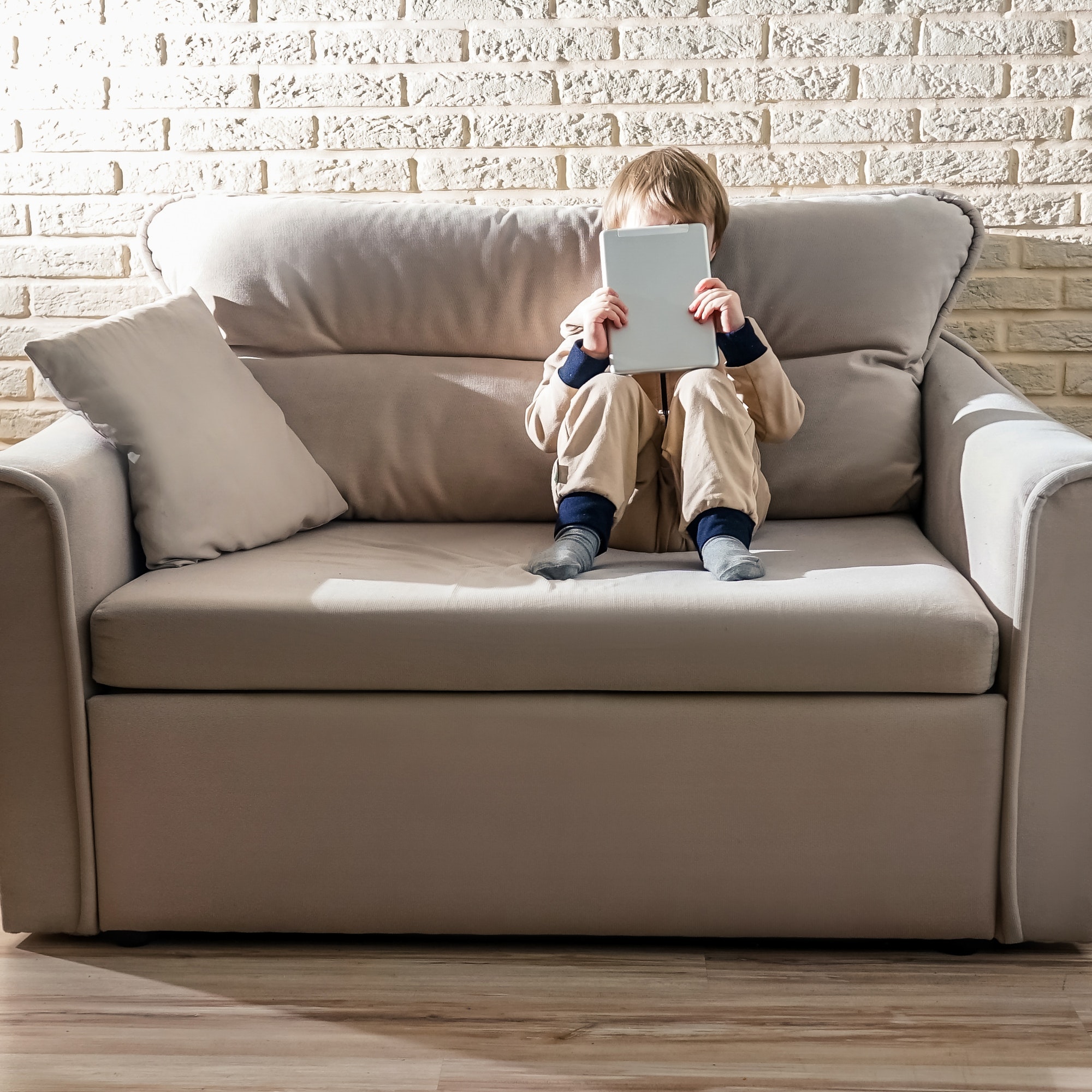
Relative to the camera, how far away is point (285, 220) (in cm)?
173

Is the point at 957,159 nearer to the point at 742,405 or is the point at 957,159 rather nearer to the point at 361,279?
the point at 742,405

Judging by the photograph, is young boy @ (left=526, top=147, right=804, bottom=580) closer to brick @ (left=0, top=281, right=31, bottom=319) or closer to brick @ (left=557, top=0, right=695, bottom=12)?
brick @ (left=557, top=0, right=695, bottom=12)

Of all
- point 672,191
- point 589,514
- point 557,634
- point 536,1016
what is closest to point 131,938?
point 536,1016

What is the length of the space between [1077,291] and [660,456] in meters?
0.96

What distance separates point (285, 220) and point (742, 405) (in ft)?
2.56

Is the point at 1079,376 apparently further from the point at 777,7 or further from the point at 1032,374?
the point at 777,7

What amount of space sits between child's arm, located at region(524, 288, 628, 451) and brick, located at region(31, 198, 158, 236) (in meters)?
0.95

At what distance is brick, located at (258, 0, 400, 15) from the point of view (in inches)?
77.5

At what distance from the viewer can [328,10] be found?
197 centimetres

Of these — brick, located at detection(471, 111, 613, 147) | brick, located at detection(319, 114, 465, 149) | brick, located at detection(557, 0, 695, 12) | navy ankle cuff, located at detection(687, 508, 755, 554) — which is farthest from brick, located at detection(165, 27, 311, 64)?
navy ankle cuff, located at detection(687, 508, 755, 554)

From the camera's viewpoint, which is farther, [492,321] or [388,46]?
[388,46]

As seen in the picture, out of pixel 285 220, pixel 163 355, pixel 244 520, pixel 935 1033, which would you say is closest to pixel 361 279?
pixel 285 220

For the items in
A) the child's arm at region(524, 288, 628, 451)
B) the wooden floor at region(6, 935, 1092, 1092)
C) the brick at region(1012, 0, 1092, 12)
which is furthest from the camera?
the brick at region(1012, 0, 1092, 12)

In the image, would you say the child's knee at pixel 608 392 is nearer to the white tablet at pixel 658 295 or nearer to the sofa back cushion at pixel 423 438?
the white tablet at pixel 658 295
